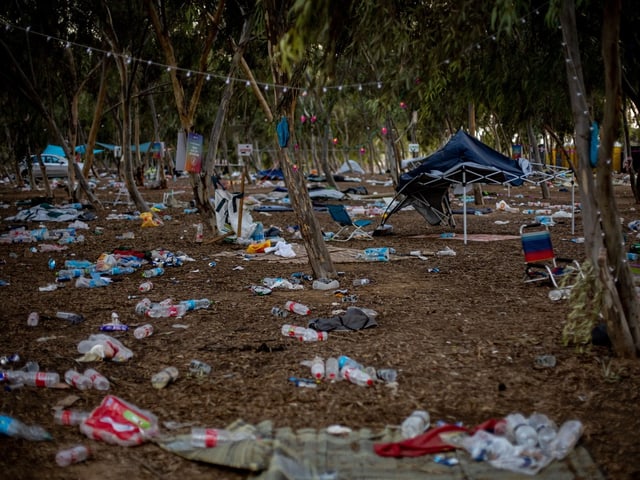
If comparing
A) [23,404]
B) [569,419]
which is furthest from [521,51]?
[23,404]

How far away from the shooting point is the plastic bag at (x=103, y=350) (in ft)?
16.5

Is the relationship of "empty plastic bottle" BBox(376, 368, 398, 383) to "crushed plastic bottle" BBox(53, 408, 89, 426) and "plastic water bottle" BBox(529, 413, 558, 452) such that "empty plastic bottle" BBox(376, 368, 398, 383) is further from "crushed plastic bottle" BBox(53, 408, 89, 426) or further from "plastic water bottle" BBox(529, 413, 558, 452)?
"crushed plastic bottle" BBox(53, 408, 89, 426)

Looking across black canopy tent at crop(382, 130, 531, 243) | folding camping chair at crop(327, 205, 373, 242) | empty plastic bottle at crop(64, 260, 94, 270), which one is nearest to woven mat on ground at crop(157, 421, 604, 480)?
empty plastic bottle at crop(64, 260, 94, 270)

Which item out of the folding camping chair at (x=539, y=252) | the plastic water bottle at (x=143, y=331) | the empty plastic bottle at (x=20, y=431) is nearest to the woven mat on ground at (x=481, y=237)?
the folding camping chair at (x=539, y=252)

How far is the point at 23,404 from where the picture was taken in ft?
13.5

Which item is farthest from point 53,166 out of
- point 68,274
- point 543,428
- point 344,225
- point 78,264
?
point 543,428

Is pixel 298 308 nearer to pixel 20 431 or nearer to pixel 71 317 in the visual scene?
pixel 71 317

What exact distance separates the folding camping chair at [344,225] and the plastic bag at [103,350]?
6.32 m

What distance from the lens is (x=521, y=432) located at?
139 inches

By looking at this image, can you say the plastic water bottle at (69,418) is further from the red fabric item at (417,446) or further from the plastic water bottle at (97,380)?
the red fabric item at (417,446)

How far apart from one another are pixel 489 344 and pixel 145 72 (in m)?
16.1

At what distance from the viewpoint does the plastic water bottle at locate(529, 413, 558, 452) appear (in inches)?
138

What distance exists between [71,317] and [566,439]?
4576 millimetres

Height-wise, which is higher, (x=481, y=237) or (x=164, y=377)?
(x=481, y=237)
